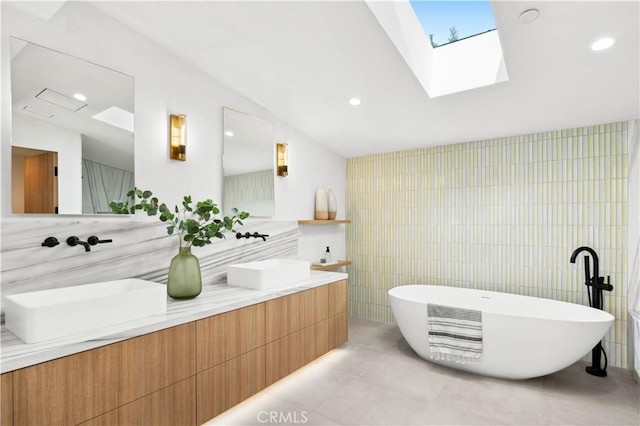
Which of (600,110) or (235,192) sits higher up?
(600,110)

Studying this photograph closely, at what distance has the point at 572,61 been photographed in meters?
2.25

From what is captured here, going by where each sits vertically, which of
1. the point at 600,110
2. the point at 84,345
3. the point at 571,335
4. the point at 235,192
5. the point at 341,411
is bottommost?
the point at 341,411

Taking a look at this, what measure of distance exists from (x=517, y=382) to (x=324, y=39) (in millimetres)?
2911

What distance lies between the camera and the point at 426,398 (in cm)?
251

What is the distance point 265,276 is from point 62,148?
151 centimetres

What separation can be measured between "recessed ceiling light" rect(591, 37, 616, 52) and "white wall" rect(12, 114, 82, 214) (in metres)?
3.15

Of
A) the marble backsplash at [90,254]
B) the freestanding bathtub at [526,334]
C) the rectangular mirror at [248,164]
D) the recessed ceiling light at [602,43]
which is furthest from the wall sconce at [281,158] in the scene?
the recessed ceiling light at [602,43]

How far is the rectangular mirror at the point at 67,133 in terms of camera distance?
190cm

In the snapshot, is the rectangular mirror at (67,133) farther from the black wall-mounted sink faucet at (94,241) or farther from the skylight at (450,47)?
the skylight at (450,47)

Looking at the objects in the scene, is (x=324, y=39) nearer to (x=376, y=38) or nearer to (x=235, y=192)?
(x=376, y=38)

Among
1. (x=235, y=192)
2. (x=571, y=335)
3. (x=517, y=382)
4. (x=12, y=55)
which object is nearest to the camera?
(x=12, y=55)

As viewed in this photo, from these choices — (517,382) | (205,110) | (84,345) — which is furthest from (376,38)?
(517,382)

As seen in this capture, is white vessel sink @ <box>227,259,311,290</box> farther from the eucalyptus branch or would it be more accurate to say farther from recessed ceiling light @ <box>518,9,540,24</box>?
recessed ceiling light @ <box>518,9,540,24</box>

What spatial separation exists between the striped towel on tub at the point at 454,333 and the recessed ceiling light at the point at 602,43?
1933 millimetres
